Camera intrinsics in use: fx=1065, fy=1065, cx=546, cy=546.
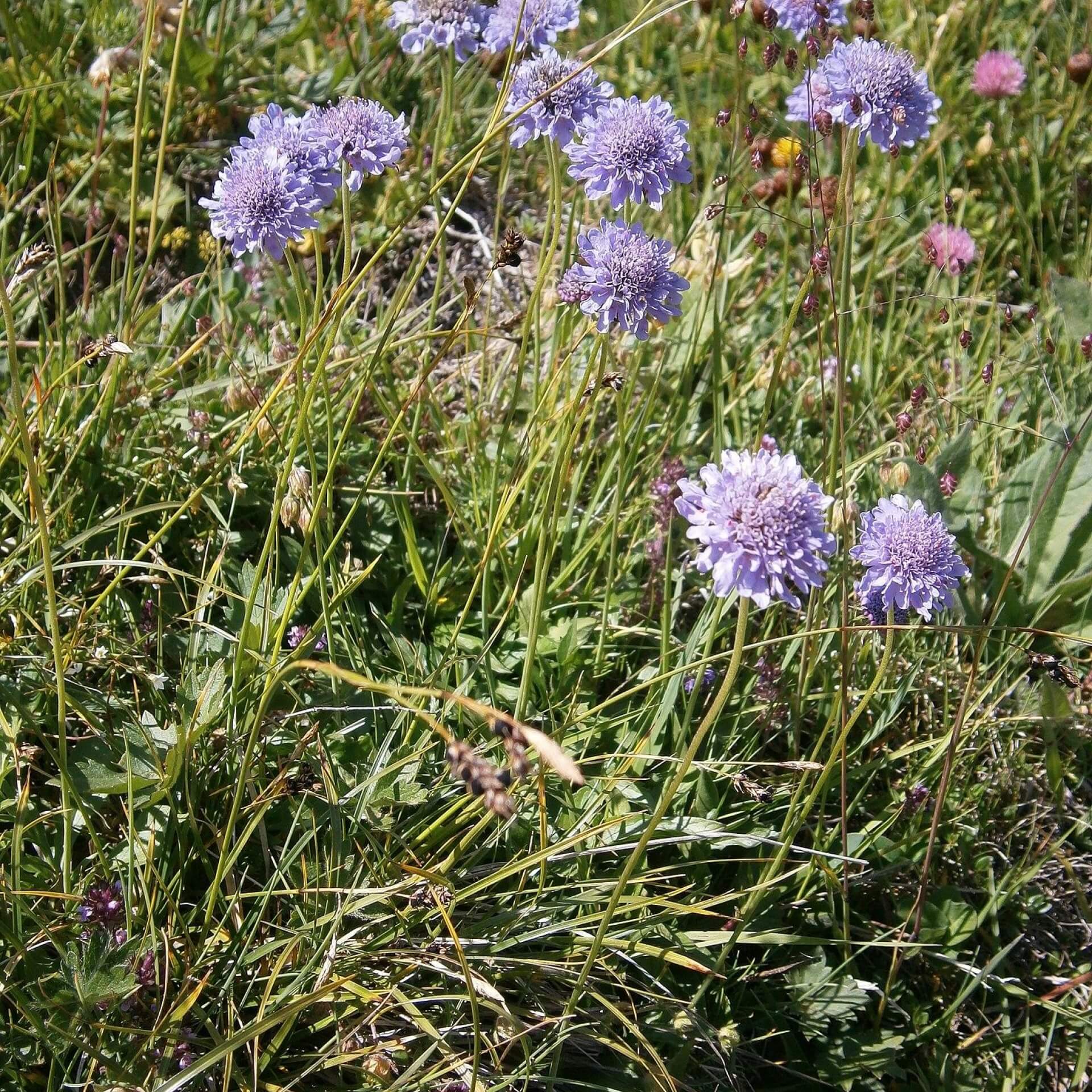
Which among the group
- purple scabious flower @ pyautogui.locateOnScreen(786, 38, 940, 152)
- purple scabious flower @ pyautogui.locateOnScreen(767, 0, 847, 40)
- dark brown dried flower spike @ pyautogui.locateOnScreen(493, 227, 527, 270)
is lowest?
dark brown dried flower spike @ pyautogui.locateOnScreen(493, 227, 527, 270)

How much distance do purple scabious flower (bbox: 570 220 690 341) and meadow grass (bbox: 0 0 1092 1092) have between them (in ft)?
0.39

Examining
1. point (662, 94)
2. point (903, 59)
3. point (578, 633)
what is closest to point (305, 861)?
point (578, 633)

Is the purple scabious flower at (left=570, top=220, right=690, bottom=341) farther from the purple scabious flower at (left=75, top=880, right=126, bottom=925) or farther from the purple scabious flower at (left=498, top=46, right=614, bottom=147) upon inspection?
the purple scabious flower at (left=75, top=880, right=126, bottom=925)

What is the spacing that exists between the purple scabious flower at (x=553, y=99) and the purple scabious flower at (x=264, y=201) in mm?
379

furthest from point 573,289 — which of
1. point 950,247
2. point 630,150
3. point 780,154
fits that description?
point 780,154

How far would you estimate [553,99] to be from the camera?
5.35 ft

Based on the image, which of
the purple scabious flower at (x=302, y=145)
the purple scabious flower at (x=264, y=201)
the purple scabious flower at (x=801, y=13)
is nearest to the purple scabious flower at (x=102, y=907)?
the purple scabious flower at (x=264, y=201)

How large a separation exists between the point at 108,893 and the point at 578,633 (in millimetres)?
792

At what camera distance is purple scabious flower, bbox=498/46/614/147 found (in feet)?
5.37

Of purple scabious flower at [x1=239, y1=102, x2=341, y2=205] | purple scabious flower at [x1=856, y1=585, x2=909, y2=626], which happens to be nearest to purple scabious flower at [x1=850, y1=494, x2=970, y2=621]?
purple scabious flower at [x1=856, y1=585, x2=909, y2=626]

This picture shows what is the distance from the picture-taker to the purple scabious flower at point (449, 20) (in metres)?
1.84

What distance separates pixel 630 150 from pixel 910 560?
716mm

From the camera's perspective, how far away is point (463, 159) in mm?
1249

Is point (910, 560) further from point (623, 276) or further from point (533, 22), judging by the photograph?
point (533, 22)
